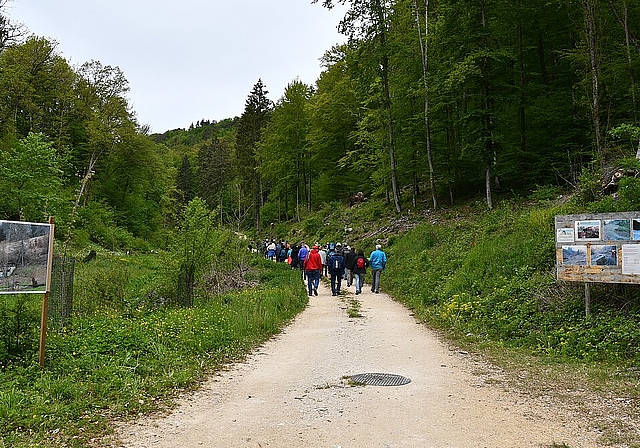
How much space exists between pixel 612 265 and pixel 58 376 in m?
8.25

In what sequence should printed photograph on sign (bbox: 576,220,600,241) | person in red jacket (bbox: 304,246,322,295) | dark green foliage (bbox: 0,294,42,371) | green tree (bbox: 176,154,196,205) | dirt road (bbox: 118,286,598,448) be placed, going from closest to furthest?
1. dirt road (bbox: 118,286,598,448)
2. dark green foliage (bbox: 0,294,42,371)
3. printed photograph on sign (bbox: 576,220,600,241)
4. person in red jacket (bbox: 304,246,322,295)
5. green tree (bbox: 176,154,196,205)

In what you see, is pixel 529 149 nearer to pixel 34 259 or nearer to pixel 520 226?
pixel 520 226

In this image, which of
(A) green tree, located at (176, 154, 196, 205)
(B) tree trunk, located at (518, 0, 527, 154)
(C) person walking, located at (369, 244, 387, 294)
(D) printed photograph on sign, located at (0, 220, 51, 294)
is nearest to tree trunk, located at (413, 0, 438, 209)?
(B) tree trunk, located at (518, 0, 527, 154)

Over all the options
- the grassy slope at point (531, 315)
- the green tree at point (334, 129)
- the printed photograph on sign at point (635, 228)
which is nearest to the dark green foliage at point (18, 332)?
the grassy slope at point (531, 315)

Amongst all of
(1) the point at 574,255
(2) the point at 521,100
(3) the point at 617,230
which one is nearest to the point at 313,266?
(1) the point at 574,255

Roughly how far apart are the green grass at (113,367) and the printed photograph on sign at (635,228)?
261 inches

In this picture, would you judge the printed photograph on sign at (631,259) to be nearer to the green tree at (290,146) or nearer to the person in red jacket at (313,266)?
the person in red jacket at (313,266)

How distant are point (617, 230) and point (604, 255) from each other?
44 centimetres

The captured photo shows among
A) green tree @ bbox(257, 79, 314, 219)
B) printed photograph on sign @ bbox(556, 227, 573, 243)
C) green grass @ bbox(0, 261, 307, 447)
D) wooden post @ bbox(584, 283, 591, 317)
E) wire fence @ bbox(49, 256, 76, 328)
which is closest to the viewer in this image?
green grass @ bbox(0, 261, 307, 447)

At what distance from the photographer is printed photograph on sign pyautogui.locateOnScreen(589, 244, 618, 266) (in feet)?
28.2

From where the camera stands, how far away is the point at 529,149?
24250 mm

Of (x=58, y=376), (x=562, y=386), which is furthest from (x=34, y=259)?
(x=562, y=386)

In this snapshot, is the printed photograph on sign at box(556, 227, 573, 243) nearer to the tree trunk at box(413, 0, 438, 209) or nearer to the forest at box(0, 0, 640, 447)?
the forest at box(0, 0, 640, 447)

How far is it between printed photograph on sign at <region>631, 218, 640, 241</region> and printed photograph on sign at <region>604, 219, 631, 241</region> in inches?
2.2
